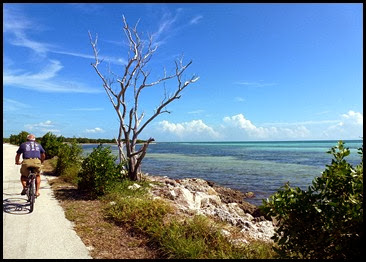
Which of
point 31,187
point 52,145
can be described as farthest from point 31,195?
point 52,145

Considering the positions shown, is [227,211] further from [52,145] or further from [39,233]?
[52,145]

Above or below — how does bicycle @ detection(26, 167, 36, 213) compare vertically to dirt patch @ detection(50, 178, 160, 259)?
above

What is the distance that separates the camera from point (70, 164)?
14.8 m

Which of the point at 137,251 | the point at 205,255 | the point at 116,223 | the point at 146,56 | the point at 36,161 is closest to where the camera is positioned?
the point at 205,255

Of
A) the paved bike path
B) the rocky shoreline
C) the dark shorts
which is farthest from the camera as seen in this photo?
the dark shorts

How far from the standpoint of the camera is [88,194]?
947 cm

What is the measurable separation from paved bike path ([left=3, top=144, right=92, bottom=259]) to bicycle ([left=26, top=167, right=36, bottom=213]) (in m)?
0.26

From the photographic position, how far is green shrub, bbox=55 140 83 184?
1280 cm

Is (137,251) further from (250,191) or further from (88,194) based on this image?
(250,191)

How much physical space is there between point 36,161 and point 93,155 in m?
1.88

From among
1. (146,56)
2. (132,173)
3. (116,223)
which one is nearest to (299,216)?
(116,223)

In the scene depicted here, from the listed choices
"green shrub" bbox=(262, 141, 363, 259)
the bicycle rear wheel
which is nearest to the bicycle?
the bicycle rear wheel

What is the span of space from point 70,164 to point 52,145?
1000 cm

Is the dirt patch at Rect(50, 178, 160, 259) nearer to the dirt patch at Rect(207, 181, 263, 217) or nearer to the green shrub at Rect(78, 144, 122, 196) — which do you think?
the green shrub at Rect(78, 144, 122, 196)
